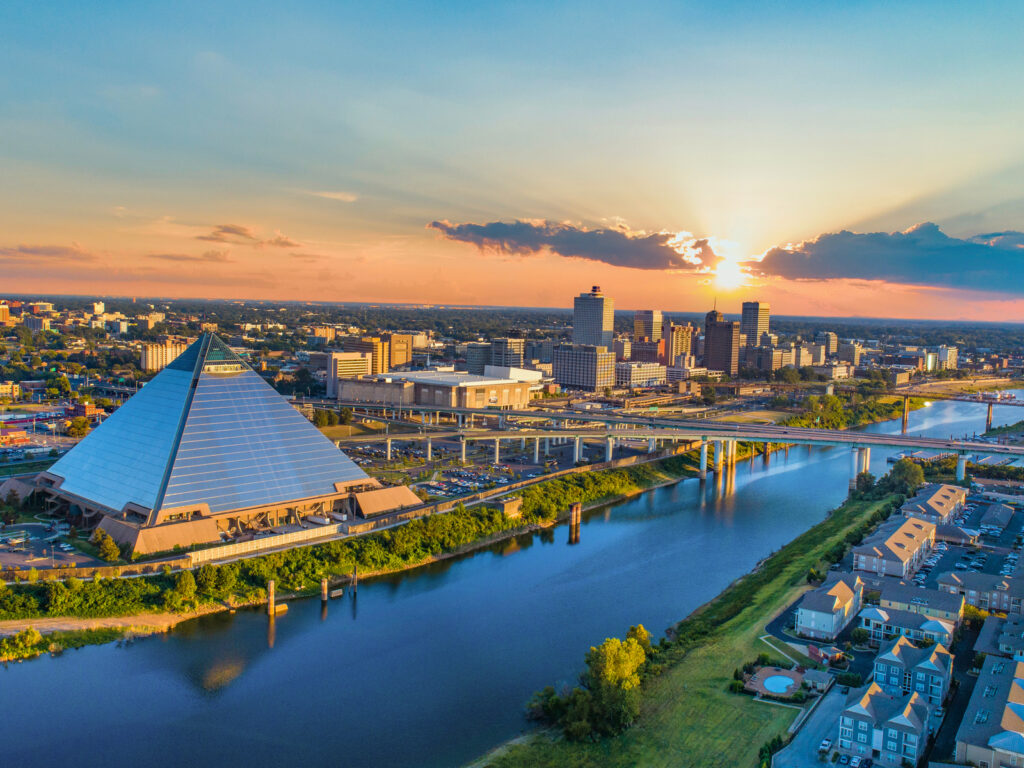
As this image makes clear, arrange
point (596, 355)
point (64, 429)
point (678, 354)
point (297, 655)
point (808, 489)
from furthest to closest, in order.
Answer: point (678, 354), point (596, 355), point (64, 429), point (808, 489), point (297, 655)

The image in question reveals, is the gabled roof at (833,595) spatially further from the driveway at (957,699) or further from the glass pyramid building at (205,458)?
the glass pyramid building at (205,458)

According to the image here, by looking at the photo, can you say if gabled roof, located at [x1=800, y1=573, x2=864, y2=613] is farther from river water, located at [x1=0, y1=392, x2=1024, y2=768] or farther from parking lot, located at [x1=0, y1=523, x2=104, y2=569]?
parking lot, located at [x1=0, y1=523, x2=104, y2=569]

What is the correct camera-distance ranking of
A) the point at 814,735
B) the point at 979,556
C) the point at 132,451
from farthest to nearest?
the point at 132,451 < the point at 979,556 < the point at 814,735

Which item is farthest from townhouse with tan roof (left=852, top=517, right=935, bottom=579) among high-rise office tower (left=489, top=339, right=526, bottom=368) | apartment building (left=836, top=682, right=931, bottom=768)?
high-rise office tower (left=489, top=339, right=526, bottom=368)

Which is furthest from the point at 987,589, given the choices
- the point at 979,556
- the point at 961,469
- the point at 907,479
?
the point at 961,469

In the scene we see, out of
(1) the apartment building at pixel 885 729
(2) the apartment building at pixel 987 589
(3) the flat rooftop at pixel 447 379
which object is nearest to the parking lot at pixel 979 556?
(2) the apartment building at pixel 987 589

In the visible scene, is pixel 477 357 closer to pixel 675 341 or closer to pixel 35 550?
pixel 675 341

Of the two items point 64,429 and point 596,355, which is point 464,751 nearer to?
point 64,429

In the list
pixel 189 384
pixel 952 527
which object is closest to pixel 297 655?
pixel 189 384
